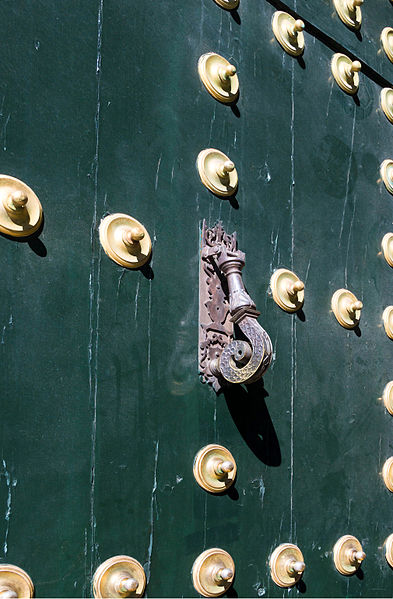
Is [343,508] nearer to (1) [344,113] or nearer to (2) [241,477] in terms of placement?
(2) [241,477]

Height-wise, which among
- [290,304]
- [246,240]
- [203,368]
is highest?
[246,240]

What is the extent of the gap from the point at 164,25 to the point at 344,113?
0.84 meters

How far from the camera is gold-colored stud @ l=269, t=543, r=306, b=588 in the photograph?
Answer: 1.91 m

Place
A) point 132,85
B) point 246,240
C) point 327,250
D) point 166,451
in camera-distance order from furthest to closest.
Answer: point 327,250
point 246,240
point 132,85
point 166,451

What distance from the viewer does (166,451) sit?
1742 millimetres

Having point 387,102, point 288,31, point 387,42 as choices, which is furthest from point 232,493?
point 387,42

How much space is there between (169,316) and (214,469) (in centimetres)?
42

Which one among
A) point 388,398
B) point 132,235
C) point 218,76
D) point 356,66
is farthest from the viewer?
point 356,66

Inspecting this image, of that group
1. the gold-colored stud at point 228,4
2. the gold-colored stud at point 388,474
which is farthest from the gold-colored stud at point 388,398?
the gold-colored stud at point 228,4

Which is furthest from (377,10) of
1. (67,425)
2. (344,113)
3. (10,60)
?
(67,425)

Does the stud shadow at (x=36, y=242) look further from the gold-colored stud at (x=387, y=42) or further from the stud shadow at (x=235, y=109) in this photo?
the gold-colored stud at (x=387, y=42)

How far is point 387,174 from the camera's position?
2.63 m

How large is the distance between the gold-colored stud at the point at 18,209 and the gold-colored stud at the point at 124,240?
0.61 ft

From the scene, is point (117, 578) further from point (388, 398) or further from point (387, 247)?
point (387, 247)
